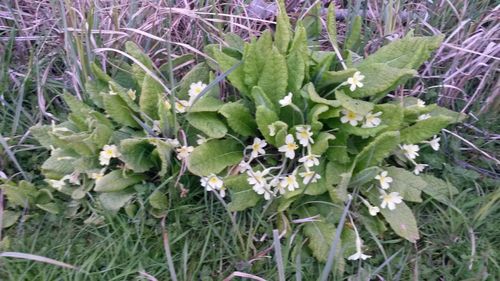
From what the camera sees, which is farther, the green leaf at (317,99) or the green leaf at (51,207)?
the green leaf at (51,207)

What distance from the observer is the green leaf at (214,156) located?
86.5 inches

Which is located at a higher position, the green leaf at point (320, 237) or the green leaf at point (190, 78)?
the green leaf at point (190, 78)

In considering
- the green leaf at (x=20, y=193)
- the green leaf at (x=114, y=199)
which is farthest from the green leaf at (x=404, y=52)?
the green leaf at (x=20, y=193)

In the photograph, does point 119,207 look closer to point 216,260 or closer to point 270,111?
point 216,260

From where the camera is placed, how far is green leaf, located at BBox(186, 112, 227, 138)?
88.0 inches

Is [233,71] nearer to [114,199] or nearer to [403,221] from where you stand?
[114,199]

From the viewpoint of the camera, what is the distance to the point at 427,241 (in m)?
2.23

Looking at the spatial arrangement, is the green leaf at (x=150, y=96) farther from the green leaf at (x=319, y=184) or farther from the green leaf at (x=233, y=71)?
the green leaf at (x=319, y=184)

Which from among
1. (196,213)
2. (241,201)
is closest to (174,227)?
(196,213)

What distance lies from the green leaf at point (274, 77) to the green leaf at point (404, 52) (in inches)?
14.0

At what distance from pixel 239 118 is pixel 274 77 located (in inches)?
7.7

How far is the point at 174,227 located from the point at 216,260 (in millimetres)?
201

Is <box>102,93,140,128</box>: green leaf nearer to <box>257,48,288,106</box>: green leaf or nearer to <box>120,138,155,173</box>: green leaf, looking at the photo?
<box>120,138,155,173</box>: green leaf

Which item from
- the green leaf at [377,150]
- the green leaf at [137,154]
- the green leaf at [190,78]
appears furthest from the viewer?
the green leaf at [190,78]
